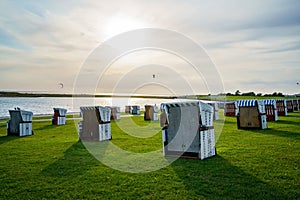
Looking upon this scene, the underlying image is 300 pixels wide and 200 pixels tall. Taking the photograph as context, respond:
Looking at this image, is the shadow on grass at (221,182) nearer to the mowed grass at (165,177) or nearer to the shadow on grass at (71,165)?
the mowed grass at (165,177)

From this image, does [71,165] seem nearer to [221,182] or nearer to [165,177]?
[165,177]

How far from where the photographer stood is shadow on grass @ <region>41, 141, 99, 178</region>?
6944 millimetres

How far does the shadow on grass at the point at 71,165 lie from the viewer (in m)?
6.94

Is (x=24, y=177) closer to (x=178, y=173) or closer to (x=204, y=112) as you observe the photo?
(x=178, y=173)

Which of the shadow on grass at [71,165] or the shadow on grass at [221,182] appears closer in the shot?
the shadow on grass at [221,182]

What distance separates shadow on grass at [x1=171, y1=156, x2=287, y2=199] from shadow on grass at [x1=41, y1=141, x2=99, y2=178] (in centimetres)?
254

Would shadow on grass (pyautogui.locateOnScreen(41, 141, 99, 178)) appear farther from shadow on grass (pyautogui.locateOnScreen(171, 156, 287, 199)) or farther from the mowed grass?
shadow on grass (pyautogui.locateOnScreen(171, 156, 287, 199))

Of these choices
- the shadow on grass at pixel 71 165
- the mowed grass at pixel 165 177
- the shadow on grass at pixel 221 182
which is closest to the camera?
the shadow on grass at pixel 221 182

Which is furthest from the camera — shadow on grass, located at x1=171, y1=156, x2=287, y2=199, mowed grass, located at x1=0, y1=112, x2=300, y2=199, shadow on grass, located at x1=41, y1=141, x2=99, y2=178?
shadow on grass, located at x1=41, y1=141, x2=99, y2=178

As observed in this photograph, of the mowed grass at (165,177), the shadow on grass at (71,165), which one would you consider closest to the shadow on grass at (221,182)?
the mowed grass at (165,177)

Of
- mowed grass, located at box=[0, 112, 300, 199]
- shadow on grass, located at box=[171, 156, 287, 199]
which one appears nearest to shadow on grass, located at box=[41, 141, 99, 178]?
mowed grass, located at box=[0, 112, 300, 199]

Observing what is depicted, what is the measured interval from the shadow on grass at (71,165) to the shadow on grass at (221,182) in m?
2.54

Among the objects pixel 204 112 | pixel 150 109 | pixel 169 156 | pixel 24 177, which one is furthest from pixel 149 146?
pixel 150 109

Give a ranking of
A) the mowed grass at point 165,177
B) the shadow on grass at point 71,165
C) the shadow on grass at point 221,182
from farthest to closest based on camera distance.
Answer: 1. the shadow on grass at point 71,165
2. the mowed grass at point 165,177
3. the shadow on grass at point 221,182
